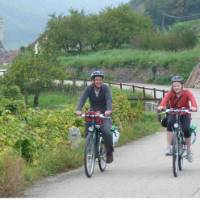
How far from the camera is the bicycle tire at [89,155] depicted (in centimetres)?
1297

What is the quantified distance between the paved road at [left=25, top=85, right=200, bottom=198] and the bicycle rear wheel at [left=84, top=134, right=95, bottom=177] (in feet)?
0.49

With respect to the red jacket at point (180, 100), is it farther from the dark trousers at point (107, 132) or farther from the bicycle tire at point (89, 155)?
the bicycle tire at point (89, 155)

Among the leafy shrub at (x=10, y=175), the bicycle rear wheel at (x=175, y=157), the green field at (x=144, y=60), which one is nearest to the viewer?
the leafy shrub at (x=10, y=175)

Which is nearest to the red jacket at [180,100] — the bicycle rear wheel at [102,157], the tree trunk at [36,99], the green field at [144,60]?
the bicycle rear wheel at [102,157]

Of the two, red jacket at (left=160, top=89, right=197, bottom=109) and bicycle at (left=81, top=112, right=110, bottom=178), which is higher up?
red jacket at (left=160, top=89, right=197, bottom=109)

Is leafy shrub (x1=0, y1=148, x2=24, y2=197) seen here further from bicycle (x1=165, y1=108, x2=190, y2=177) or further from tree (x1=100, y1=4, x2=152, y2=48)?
tree (x1=100, y1=4, x2=152, y2=48)

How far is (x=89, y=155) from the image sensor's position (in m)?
13.1

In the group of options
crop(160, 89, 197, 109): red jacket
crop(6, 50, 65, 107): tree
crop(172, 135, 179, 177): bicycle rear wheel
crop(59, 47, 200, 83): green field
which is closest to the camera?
crop(172, 135, 179, 177): bicycle rear wheel

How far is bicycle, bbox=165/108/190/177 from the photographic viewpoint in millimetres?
13180

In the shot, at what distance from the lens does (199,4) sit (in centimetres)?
13562

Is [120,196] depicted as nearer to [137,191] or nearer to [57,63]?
[137,191]

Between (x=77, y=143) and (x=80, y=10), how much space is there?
97026 mm

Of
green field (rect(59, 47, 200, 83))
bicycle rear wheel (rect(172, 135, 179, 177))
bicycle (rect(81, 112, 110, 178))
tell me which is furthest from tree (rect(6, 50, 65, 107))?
bicycle rear wheel (rect(172, 135, 179, 177))

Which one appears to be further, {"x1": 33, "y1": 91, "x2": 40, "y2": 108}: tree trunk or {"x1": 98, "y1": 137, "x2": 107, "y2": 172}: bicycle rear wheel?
{"x1": 33, "y1": 91, "x2": 40, "y2": 108}: tree trunk
